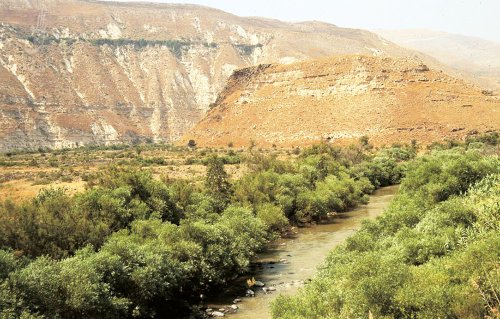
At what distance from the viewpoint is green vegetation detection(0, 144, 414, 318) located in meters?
18.4

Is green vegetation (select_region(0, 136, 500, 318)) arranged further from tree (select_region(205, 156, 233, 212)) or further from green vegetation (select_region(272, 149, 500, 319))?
tree (select_region(205, 156, 233, 212))

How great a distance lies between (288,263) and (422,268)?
52.9 feet

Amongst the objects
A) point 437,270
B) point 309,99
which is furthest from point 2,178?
point 309,99

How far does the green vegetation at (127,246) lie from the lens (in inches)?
723

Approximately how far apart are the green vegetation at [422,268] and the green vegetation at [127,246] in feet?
21.1

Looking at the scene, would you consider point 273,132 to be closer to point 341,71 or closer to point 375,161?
point 341,71

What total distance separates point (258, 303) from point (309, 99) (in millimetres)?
102088

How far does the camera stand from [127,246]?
22.4 metres

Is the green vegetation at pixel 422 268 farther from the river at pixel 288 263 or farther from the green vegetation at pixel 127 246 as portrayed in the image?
the green vegetation at pixel 127 246

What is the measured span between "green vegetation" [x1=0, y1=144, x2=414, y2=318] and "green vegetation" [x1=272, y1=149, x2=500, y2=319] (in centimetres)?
642

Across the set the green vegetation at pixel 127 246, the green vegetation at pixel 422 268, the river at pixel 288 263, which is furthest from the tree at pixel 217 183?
the green vegetation at pixel 422 268

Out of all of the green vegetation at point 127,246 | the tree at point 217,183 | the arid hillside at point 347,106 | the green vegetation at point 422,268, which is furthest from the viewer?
the arid hillside at point 347,106

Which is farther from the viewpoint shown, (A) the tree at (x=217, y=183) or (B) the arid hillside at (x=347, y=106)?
(B) the arid hillside at (x=347, y=106)

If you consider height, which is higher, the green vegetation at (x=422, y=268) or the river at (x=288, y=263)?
the green vegetation at (x=422, y=268)
